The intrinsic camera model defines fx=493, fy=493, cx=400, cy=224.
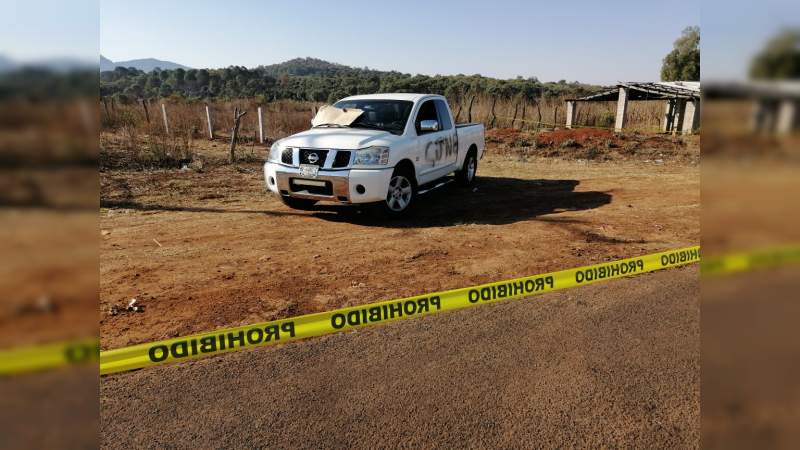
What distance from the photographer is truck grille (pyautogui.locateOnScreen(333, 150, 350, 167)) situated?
276 inches

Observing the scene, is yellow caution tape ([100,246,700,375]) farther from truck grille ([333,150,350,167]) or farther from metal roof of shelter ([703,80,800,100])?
truck grille ([333,150,350,167])

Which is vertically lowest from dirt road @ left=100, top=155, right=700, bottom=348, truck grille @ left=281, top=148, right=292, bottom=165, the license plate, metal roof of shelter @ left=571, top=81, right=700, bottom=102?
dirt road @ left=100, top=155, right=700, bottom=348

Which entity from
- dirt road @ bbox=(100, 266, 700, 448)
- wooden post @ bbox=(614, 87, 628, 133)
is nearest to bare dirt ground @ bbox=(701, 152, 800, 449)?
dirt road @ bbox=(100, 266, 700, 448)

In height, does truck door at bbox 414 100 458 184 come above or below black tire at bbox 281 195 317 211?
above

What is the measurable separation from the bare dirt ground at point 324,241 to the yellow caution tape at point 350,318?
16.5 inches

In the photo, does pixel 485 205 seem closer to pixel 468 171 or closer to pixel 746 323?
pixel 468 171

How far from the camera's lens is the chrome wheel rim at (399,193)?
24.5ft

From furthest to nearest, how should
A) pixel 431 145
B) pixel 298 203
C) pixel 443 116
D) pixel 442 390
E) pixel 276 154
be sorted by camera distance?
pixel 443 116, pixel 431 145, pixel 298 203, pixel 276 154, pixel 442 390

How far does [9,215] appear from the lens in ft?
2.45

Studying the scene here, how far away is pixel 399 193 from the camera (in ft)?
25.1

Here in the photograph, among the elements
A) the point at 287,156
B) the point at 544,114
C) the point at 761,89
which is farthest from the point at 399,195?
the point at 544,114

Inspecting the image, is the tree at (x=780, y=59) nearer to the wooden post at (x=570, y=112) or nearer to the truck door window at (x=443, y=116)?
the truck door window at (x=443, y=116)

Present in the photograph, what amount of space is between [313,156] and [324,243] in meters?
1.43

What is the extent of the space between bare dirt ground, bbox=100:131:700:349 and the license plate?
2.60ft
